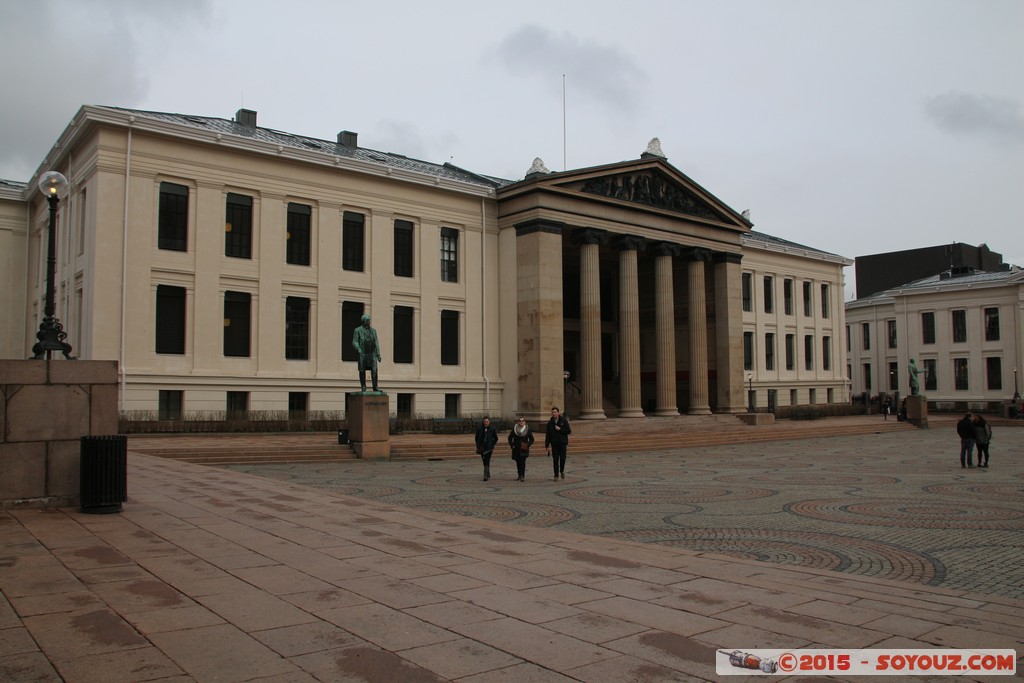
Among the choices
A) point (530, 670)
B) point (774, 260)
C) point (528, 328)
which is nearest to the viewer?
point (530, 670)

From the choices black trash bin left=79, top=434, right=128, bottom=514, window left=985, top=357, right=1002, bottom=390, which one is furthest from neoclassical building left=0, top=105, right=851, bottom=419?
window left=985, top=357, right=1002, bottom=390

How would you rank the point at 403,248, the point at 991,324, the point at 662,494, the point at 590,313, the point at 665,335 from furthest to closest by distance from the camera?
the point at 991,324
the point at 665,335
the point at 590,313
the point at 403,248
the point at 662,494

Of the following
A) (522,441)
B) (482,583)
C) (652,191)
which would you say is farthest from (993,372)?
(482,583)

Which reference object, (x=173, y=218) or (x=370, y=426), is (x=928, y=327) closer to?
(x=370, y=426)

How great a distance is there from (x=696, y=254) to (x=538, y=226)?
13315mm

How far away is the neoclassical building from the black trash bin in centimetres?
2360

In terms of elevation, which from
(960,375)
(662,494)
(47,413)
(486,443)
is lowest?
(662,494)

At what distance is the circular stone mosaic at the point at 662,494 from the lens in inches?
650

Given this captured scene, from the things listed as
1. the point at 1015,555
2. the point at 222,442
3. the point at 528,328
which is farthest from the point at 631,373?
the point at 1015,555

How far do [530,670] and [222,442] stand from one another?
85.8 feet

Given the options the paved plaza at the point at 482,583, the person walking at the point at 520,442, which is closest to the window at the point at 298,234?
the person walking at the point at 520,442

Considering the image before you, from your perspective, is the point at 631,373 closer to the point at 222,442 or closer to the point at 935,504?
the point at 222,442

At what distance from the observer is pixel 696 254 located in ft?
170

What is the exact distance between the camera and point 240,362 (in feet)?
123
